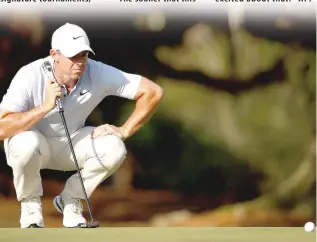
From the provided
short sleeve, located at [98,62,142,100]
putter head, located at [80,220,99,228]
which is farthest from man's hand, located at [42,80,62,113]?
putter head, located at [80,220,99,228]

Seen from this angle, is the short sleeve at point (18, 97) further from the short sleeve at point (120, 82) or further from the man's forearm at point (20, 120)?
the short sleeve at point (120, 82)

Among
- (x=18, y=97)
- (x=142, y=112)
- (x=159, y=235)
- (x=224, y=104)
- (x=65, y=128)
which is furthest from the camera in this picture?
(x=224, y=104)

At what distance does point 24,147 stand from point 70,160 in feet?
1.04

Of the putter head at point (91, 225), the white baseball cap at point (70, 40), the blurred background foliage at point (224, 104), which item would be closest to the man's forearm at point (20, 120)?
the white baseball cap at point (70, 40)

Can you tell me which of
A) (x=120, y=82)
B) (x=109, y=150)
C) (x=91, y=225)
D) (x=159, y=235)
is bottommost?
(x=159, y=235)

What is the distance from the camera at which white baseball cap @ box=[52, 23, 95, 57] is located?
4.07 meters

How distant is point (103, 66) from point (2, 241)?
1.21 m

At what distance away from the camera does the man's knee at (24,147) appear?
4062mm

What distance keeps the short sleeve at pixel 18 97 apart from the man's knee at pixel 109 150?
43 centimetres

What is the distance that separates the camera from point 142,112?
4.42m

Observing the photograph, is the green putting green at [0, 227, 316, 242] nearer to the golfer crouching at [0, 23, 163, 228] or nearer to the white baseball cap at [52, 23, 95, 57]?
the golfer crouching at [0, 23, 163, 228]

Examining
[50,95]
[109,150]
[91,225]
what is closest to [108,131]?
[109,150]

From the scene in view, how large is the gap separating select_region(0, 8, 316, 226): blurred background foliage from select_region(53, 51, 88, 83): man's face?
0.31m

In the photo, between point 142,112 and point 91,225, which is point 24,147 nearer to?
point 91,225
